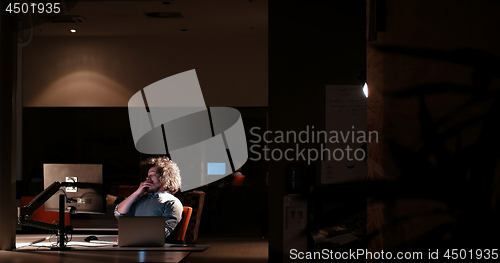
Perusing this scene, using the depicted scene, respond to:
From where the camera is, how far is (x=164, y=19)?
7590mm

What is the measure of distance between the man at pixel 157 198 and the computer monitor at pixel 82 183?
383 millimetres

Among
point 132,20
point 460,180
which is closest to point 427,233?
point 460,180

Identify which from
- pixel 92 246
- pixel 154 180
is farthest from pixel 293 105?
pixel 92 246

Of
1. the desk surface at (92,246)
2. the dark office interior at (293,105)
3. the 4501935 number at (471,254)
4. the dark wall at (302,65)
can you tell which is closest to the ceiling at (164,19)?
the dark office interior at (293,105)

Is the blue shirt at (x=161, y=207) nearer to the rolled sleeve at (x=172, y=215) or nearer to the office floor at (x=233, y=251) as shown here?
the rolled sleeve at (x=172, y=215)

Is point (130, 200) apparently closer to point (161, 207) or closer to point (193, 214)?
point (161, 207)

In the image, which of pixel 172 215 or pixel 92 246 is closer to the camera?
pixel 92 246

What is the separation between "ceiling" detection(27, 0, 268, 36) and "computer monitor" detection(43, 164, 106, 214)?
11.7ft

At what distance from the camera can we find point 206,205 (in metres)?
8.34

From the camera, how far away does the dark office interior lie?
29.9 inches

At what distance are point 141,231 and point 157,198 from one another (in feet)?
2.09

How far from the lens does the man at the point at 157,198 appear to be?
12.9 feet

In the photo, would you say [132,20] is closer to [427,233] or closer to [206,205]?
[206,205]

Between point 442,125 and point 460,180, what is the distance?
130mm
